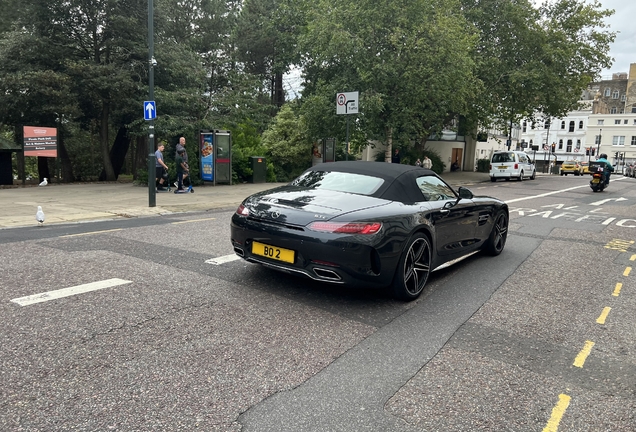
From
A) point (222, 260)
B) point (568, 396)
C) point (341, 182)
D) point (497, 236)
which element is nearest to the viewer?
point (568, 396)

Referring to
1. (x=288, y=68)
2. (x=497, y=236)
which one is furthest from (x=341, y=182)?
(x=288, y=68)

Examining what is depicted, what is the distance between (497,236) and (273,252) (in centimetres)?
416

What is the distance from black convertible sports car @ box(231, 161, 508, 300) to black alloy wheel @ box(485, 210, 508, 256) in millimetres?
1229

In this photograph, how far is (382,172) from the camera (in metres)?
5.64

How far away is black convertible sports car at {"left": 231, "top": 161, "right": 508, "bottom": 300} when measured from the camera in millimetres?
4555

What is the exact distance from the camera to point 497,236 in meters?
7.50

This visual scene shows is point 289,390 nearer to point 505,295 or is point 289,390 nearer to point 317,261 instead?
point 317,261

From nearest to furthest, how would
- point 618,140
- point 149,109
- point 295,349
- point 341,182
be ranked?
1. point 295,349
2. point 341,182
3. point 149,109
4. point 618,140

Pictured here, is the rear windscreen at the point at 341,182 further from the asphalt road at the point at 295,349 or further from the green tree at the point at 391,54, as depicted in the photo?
the green tree at the point at 391,54

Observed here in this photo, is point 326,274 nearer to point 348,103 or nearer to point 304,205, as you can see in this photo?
point 304,205

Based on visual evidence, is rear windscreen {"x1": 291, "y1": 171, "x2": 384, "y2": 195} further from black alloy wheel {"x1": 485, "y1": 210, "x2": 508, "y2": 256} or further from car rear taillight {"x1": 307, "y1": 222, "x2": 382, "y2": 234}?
black alloy wheel {"x1": 485, "y1": 210, "x2": 508, "y2": 256}

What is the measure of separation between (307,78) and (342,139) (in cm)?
560

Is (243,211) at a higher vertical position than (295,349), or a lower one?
higher

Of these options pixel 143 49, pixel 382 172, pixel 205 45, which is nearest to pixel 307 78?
pixel 205 45
